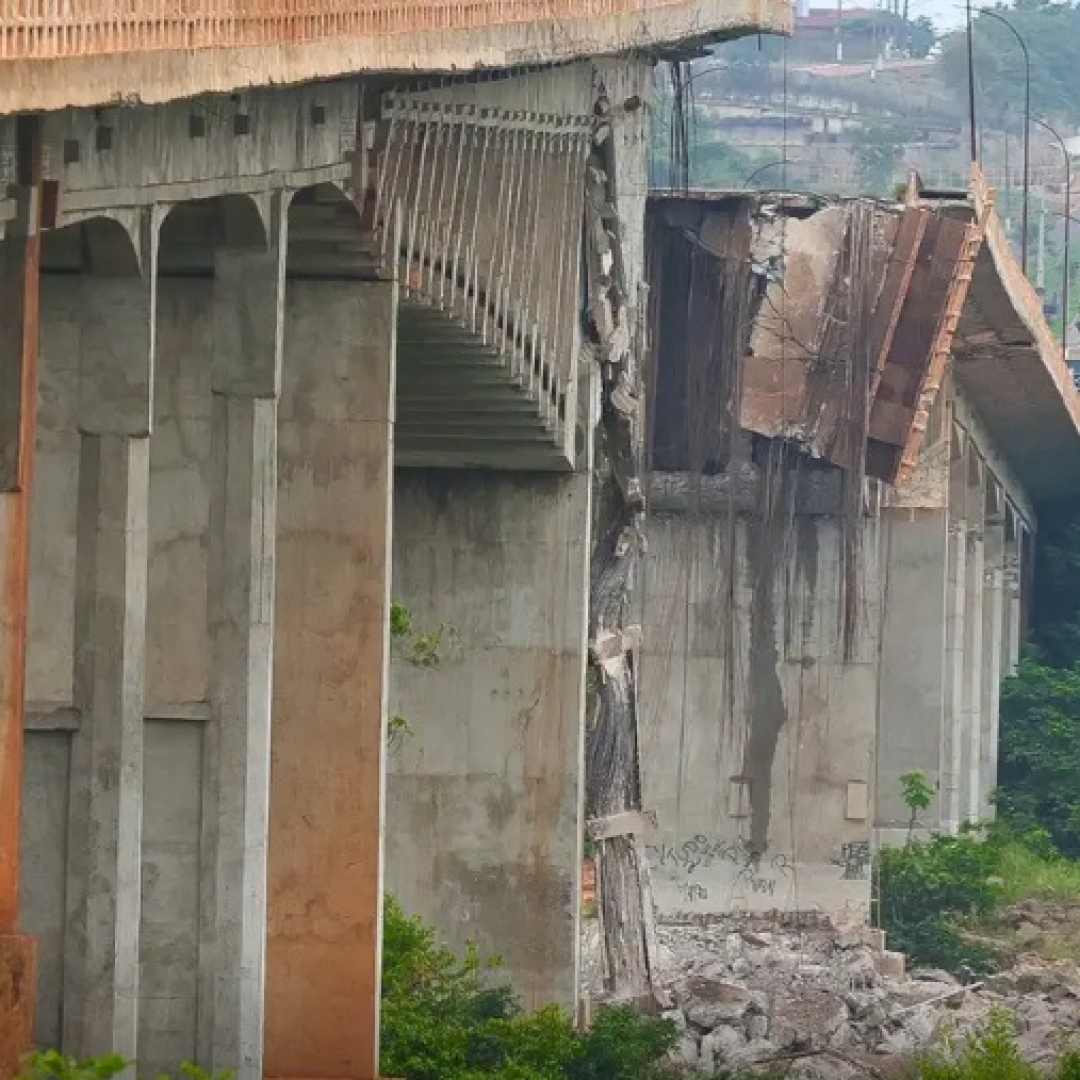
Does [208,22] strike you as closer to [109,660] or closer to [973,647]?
[109,660]

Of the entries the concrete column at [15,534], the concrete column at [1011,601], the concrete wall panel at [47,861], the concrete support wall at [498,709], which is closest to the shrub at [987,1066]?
the concrete wall panel at [47,861]

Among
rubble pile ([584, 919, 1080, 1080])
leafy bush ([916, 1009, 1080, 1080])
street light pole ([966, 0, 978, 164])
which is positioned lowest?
rubble pile ([584, 919, 1080, 1080])

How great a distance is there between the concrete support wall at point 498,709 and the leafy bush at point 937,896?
963 centimetres

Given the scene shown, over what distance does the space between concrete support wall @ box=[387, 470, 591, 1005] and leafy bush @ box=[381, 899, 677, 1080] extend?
328cm

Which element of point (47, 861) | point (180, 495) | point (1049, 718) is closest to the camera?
point (47, 861)

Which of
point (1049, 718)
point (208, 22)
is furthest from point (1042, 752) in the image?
point (208, 22)

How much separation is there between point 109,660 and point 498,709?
638 inches

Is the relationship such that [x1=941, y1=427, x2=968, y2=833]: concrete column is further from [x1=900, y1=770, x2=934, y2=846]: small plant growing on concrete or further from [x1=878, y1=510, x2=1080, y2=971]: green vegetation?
[x1=900, y1=770, x2=934, y2=846]: small plant growing on concrete

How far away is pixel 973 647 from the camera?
62.1 meters

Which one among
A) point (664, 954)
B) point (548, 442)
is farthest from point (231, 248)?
point (664, 954)

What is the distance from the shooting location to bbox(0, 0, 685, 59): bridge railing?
17625mm

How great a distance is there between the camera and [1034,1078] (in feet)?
94.6

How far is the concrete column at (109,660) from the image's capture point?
75.1ft

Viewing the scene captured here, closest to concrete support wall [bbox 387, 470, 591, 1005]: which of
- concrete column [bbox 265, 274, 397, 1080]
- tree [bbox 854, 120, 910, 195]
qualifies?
concrete column [bbox 265, 274, 397, 1080]
